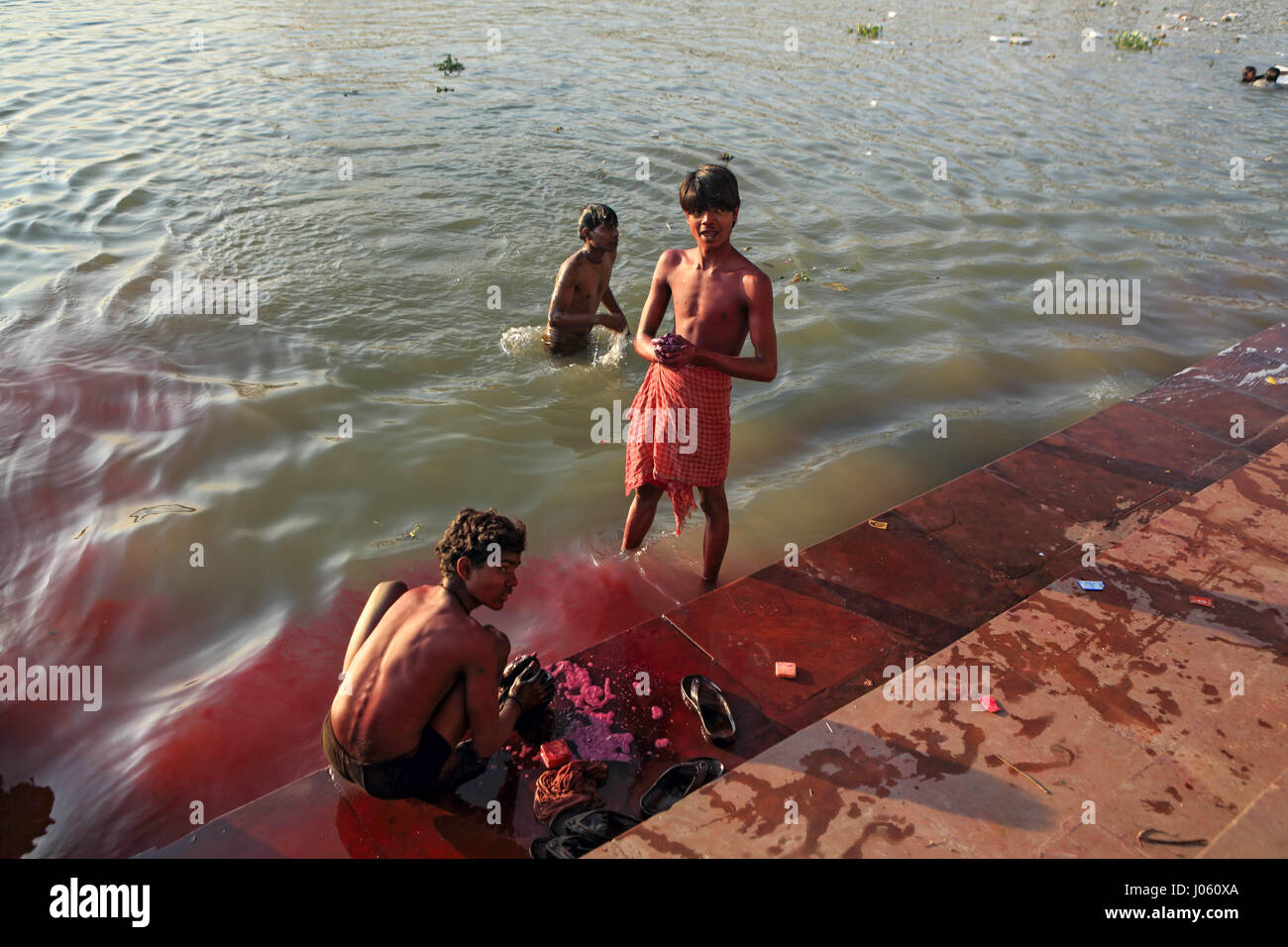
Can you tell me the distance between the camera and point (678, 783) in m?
2.78

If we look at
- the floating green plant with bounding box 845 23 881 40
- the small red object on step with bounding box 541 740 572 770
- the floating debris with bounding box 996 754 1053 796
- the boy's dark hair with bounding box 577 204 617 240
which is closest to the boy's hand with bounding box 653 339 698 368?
the small red object on step with bounding box 541 740 572 770

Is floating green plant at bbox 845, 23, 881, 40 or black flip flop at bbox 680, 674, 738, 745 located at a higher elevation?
floating green plant at bbox 845, 23, 881, 40

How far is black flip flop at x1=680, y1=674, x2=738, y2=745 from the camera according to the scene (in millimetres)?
2924

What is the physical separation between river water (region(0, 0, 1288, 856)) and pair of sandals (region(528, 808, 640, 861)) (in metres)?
1.16

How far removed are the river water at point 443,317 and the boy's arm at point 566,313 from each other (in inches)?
18.4

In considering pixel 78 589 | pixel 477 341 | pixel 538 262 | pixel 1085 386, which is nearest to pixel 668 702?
pixel 78 589

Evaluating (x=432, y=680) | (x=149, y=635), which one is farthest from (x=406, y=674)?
(x=149, y=635)

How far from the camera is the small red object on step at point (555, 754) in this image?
2.79 metres

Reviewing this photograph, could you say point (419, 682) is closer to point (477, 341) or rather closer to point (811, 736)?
point (811, 736)

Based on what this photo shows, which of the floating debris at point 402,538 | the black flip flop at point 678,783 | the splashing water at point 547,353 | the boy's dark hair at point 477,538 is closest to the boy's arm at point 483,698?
the boy's dark hair at point 477,538

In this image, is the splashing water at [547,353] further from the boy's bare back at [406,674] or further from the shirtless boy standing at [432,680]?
the boy's bare back at [406,674]

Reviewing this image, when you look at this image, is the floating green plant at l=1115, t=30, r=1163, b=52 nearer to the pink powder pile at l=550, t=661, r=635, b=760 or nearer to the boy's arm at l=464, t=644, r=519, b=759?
the pink powder pile at l=550, t=661, r=635, b=760

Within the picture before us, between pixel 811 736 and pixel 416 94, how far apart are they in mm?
11780

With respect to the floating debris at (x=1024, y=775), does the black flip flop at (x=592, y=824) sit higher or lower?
lower
